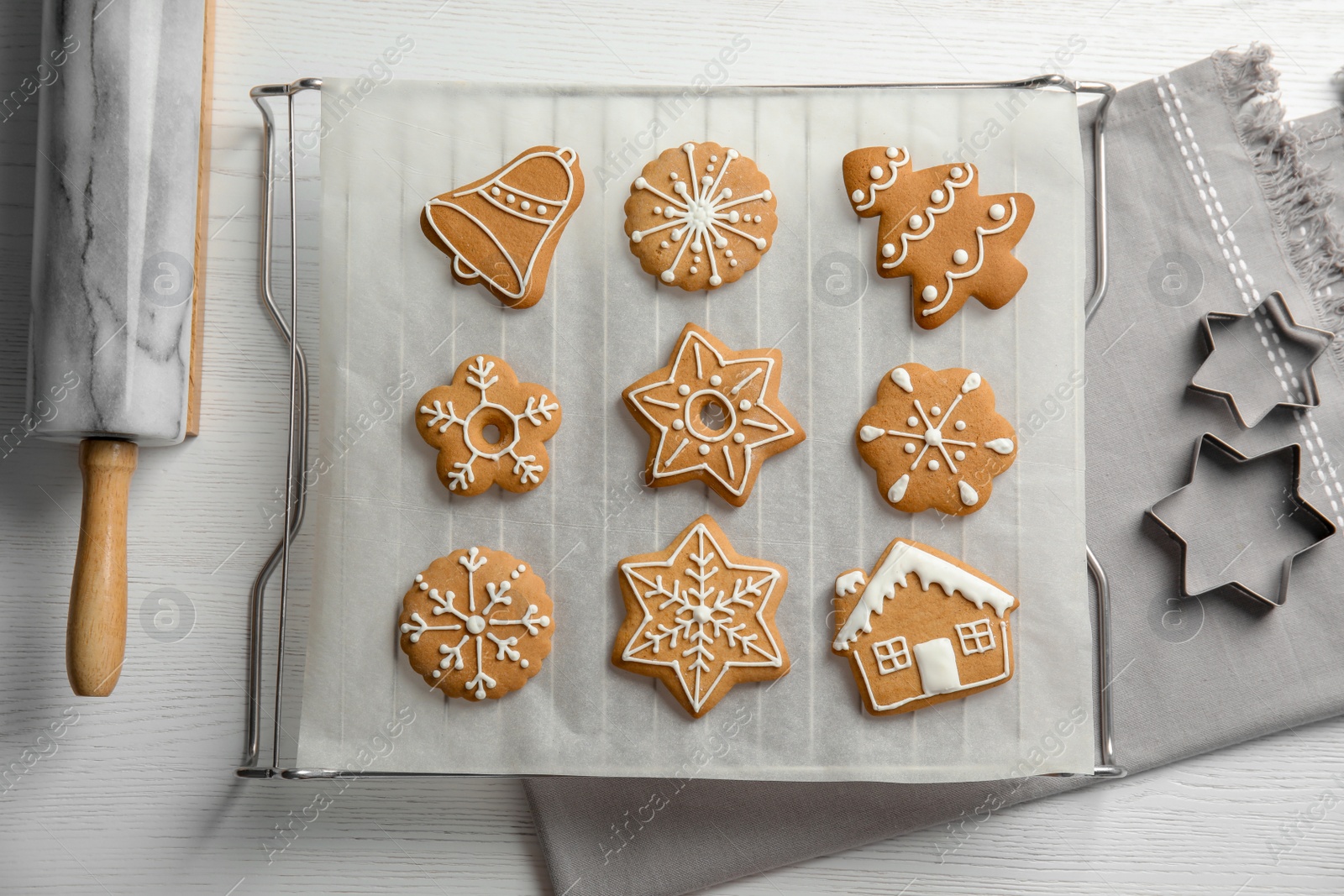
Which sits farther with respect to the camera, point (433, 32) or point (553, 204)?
point (433, 32)

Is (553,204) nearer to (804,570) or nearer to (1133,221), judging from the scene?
(804,570)

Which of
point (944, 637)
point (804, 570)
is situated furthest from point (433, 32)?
point (944, 637)

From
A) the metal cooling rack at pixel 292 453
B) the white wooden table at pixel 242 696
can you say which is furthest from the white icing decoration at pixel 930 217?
the white wooden table at pixel 242 696

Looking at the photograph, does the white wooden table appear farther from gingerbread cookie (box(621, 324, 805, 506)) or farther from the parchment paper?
gingerbread cookie (box(621, 324, 805, 506))

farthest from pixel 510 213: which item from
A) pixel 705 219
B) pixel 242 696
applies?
pixel 242 696

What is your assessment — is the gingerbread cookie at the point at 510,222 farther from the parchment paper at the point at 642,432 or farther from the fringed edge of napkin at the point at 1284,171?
the fringed edge of napkin at the point at 1284,171

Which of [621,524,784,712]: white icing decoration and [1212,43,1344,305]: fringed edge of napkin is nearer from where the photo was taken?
[621,524,784,712]: white icing decoration

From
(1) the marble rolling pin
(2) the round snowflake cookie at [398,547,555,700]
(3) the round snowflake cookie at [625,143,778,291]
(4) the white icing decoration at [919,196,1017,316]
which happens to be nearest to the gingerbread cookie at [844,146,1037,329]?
(4) the white icing decoration at [919,196,1017,316]

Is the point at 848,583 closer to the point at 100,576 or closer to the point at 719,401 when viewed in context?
the point at 719,401
